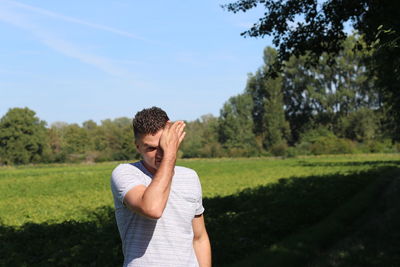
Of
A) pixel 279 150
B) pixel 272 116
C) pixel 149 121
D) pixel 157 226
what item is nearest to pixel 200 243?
pixel 157 226

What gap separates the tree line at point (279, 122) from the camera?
82.6 metres

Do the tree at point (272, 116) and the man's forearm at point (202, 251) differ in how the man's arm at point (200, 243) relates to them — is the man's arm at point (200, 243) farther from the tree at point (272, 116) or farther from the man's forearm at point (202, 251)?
the tree at point (272, 116)

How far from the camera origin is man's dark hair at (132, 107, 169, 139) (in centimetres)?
238

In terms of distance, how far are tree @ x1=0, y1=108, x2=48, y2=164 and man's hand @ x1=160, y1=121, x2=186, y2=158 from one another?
3433 inches

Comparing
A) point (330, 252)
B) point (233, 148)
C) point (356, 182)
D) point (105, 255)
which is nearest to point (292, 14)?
point (330, 252)

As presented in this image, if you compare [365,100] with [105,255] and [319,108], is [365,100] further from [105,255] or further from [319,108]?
[105,255]

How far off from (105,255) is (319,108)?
8486 centimetres

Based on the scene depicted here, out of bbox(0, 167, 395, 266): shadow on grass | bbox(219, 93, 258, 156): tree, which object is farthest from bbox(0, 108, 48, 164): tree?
bbox(0, 167, 395, 266): shadow on grass

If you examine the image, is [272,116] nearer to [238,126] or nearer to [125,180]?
[238,126]

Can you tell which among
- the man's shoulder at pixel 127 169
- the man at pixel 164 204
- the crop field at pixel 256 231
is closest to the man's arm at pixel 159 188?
the man at pixel 164 204

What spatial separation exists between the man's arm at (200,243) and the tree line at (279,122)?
253ft

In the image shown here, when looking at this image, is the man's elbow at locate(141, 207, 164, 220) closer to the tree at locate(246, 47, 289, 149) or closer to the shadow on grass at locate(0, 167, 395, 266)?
the shadow on grass at locate(0, 167, 395, 266)

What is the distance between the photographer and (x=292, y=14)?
9.75 meters

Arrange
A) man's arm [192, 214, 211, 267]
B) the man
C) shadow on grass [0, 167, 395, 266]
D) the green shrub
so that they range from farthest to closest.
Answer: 1. the green shrub
2. shadow on grass [0, 167, 395, 266]
3. man's arm [192, 214, 211, 267]
4. the man
